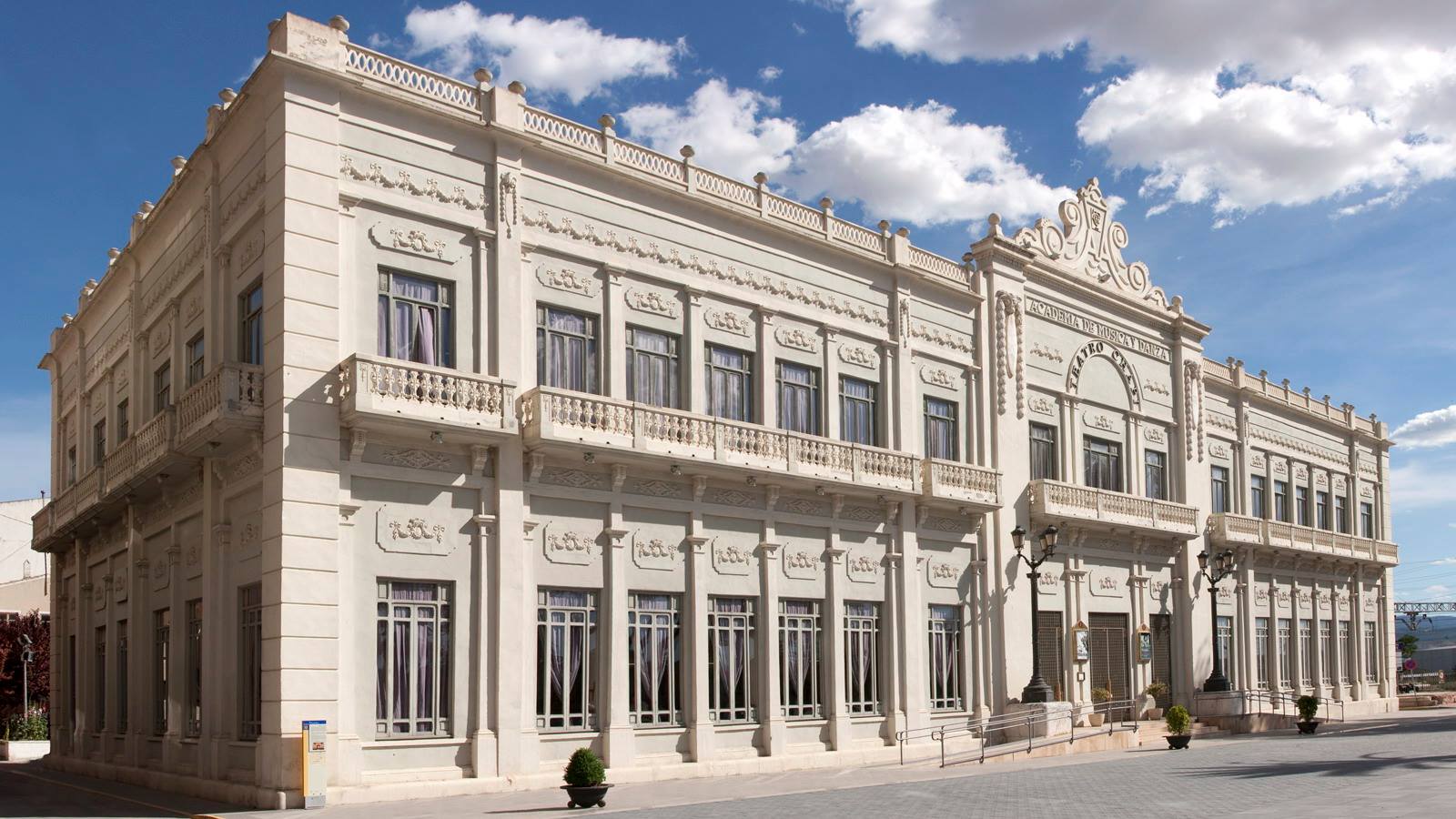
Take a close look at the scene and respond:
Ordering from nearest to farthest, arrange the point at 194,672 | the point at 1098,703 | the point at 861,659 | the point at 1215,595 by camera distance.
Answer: the point at 194,672
the point at 861,659
the point at 1098,703
the point at 1215,595

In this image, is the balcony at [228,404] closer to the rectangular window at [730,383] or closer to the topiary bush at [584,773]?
the topiary bush at [584,773]

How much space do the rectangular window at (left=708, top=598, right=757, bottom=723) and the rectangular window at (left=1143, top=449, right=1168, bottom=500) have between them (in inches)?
671

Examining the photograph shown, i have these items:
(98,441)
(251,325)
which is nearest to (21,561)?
(98,441)

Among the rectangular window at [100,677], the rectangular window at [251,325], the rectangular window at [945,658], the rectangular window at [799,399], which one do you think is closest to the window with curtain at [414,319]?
the rectangular window at [251,325]

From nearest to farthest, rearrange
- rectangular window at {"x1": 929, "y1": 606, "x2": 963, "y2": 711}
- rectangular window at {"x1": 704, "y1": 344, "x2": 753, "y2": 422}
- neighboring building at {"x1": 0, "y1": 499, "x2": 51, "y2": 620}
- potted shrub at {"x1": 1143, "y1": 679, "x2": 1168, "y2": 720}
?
rectangular window at {"x1": 704, "y1": 344, "x2": 753, "y2": 422}
rectangular window at {"x1": 929, "y1": 606, "x2": 963, "y2": 711}
potted shrub at {"x1": 1143, "y1": 679, "x2": 1168, "y2": 720}
neighboring building at {"x1": 0, "y1": 499, "x2": 51, "y2": 620}

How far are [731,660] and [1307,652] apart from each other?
29.1m

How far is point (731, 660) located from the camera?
1021 inches

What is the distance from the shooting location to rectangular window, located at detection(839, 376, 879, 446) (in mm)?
29406

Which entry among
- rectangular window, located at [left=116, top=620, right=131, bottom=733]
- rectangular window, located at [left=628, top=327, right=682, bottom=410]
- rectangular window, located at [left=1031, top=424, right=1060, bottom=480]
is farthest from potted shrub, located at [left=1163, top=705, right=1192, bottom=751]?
rectangular window, located at [left=116, top=620, right=131, bottom=733]

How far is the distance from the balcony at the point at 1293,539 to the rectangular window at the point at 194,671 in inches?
1151

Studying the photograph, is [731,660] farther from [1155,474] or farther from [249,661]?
[1155,474]

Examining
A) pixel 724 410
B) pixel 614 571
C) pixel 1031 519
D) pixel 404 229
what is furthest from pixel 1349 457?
pixel 404 229

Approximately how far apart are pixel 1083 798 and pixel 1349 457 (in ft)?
131

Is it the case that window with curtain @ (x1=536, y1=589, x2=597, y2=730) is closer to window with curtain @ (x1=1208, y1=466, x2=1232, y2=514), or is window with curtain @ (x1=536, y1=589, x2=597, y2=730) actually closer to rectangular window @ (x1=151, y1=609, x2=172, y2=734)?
rectangular window @ (x1=151, y1=609, x2=172, y2=734)
